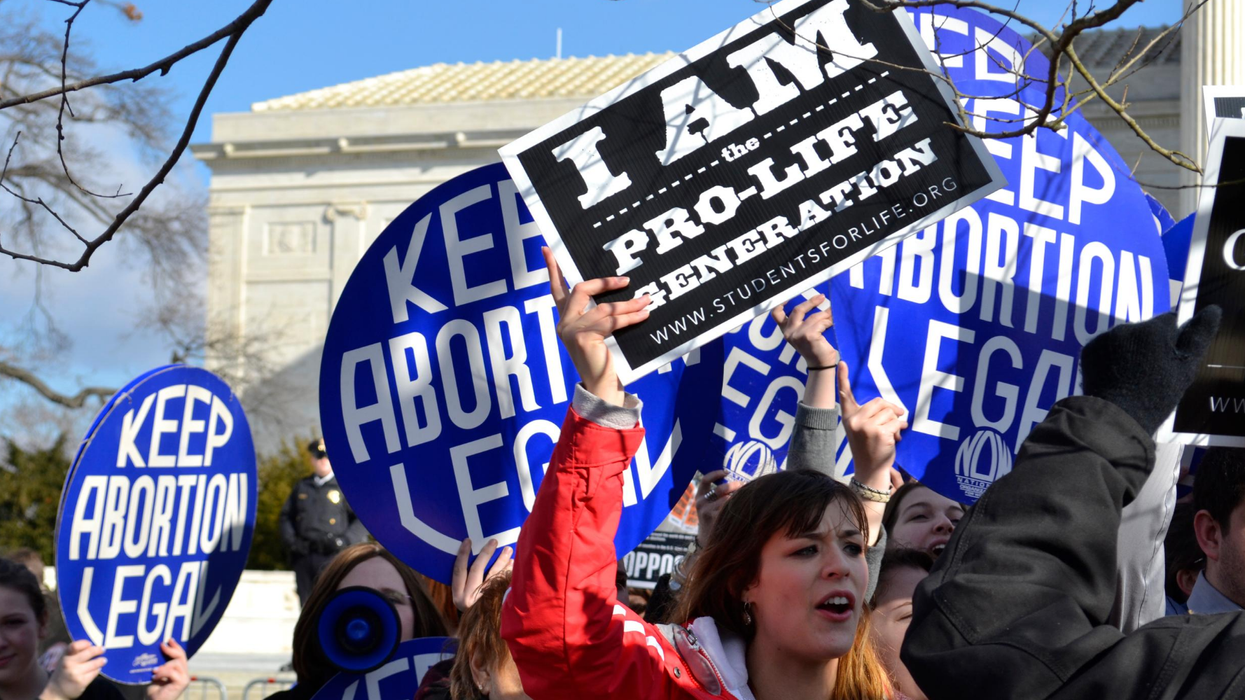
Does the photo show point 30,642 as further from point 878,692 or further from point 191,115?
point 878,692

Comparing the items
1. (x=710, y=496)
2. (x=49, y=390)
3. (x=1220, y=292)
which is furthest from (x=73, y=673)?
(x=49, y=390)

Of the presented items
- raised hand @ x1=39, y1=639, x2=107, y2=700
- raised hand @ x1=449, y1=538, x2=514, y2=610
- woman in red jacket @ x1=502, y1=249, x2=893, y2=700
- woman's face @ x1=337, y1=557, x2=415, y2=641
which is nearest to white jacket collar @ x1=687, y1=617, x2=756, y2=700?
woman in red jacket @ x1=502, y1=249, x2=893, y2=700

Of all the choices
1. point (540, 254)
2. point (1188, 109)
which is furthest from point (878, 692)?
point (1188, 109)

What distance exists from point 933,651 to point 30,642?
3476mm

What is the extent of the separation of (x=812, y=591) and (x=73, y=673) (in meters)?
2.38

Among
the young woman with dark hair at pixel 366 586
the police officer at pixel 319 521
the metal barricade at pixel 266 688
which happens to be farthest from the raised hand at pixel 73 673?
the police officer at pixel 319 521

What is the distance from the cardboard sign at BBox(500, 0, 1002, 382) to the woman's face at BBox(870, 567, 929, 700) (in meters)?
0.87

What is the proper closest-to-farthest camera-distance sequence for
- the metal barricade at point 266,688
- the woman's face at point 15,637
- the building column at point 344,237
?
the woman's face at point 15,637
the metal barricade at point 266,688
the building column at point 344,237

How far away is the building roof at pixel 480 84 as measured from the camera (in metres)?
37.4

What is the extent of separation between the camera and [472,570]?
3.36 metres

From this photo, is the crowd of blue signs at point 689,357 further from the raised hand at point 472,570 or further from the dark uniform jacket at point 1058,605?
the dark uniform jacket at point 1058,605

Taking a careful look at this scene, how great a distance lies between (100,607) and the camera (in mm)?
4012

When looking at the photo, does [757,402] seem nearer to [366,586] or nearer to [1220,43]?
[366,586]

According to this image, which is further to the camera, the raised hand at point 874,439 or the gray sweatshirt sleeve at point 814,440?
the gray sweatshirt sleeve at point 814,440
